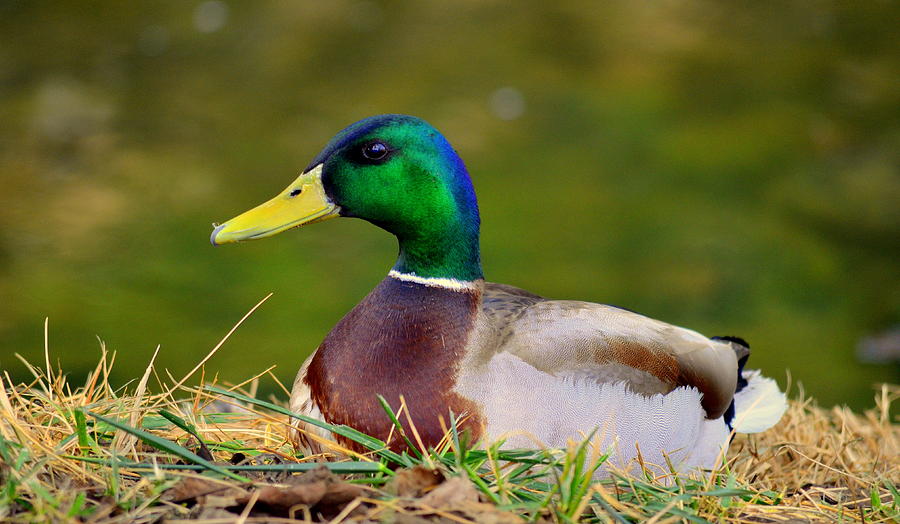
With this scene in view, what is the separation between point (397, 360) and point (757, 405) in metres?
1.43

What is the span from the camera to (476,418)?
2.54 metres

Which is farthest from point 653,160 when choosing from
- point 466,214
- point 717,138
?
point 466,214

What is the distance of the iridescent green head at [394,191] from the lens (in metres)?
2.77

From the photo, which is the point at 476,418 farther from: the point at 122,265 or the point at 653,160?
the point at 653,160

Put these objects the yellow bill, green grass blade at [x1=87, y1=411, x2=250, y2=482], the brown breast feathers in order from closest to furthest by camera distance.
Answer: green grass blade at [x1=87, y1=411, x2=250, y2=482] → the brown breast feathers → the yellow bill

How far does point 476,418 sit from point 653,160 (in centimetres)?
538

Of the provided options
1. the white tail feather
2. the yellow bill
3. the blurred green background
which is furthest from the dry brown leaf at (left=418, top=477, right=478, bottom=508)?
the blurred green background

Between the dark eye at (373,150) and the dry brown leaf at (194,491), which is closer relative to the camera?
the dry brown leaf at (194,491)

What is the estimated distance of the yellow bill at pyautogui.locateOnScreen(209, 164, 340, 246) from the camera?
2.70 meters

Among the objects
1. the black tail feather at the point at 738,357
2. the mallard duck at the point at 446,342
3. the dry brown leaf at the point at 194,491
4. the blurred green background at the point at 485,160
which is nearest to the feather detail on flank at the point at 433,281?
the mallard duck at the point at 446,342

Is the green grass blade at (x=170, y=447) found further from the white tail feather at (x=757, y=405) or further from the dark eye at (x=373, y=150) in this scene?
the white tail feather at (x=757, y=405)

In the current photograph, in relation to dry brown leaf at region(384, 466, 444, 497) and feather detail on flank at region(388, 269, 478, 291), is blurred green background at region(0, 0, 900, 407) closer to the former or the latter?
feather detail on flank at region(388, 269, 478, 291)

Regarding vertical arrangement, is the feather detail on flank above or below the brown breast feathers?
above

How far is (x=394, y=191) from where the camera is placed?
2.78 m
